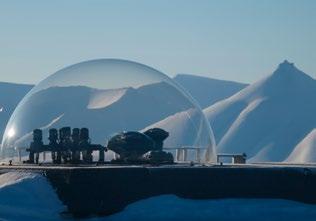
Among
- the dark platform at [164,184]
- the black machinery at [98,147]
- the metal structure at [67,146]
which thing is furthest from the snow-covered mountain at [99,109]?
the dark platform at [164,184]

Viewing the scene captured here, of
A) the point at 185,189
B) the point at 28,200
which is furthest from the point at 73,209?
the point at 185,189

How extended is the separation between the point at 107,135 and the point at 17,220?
1174cm

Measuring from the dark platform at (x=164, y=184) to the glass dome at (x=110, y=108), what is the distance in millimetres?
7062

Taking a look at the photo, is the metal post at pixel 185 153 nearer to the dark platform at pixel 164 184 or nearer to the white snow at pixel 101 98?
the white snow at pixel 101 98

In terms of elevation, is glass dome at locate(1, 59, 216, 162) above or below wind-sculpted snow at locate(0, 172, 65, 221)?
above

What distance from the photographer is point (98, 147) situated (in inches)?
1762

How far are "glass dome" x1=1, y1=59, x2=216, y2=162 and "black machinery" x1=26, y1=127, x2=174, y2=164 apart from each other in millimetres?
442

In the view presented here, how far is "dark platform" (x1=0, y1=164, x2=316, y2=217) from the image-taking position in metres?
36.2

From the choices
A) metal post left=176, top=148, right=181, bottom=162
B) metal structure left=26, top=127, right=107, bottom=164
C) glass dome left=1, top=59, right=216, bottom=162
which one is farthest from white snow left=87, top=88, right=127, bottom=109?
metal post left=176, top=148, right=181, bottom=162

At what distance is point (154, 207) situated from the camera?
35.5 m

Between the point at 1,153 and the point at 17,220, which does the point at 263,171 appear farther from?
the point at 1,153

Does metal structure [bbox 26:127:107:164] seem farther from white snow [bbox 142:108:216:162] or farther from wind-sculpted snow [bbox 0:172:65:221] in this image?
wind-sculpted snow [bbox 0:172:65:221]

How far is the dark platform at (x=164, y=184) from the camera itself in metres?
36.2

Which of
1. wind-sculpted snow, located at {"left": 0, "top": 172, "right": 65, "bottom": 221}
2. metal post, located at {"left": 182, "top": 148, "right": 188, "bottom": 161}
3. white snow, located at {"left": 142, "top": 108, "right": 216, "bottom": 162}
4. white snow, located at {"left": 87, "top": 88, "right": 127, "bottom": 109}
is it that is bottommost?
wind-sculpted snow, located at {"left": 0, "top": 172, "right": 65, "bottom": 221}
